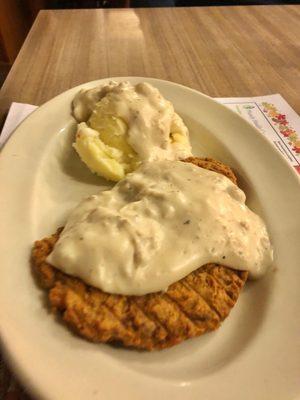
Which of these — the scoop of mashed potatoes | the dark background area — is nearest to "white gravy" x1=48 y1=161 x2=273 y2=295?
the scoop of mashed potatoes

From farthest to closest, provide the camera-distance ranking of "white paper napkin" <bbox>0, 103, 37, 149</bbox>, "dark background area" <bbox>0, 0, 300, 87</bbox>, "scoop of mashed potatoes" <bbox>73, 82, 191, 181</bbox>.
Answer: "dark background area" <bbox>0, 0, 300, 87</bbox> < "white paper napkin" <bbox>0, 103, 37, 149</bbox> < "scoop of mashed potatoes" <bbox>73, 82, 191, 181</bbox>

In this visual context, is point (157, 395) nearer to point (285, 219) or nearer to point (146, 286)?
point (146, 286)

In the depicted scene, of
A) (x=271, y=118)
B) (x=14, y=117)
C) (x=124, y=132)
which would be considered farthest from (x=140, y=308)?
(x=271, y=118)

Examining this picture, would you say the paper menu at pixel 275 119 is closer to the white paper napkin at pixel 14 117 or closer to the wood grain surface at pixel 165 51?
the wood grain surface at pixel 165 51

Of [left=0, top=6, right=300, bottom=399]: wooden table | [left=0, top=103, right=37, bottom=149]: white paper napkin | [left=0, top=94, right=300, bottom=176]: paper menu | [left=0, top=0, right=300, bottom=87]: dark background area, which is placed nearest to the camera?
[left=0, top=103, right=37, bottom=149]: white paper napkin

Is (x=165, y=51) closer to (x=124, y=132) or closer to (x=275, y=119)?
(x=275, y=119)

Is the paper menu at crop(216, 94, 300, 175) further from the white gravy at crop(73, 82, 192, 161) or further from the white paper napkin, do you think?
the white paper napkin
